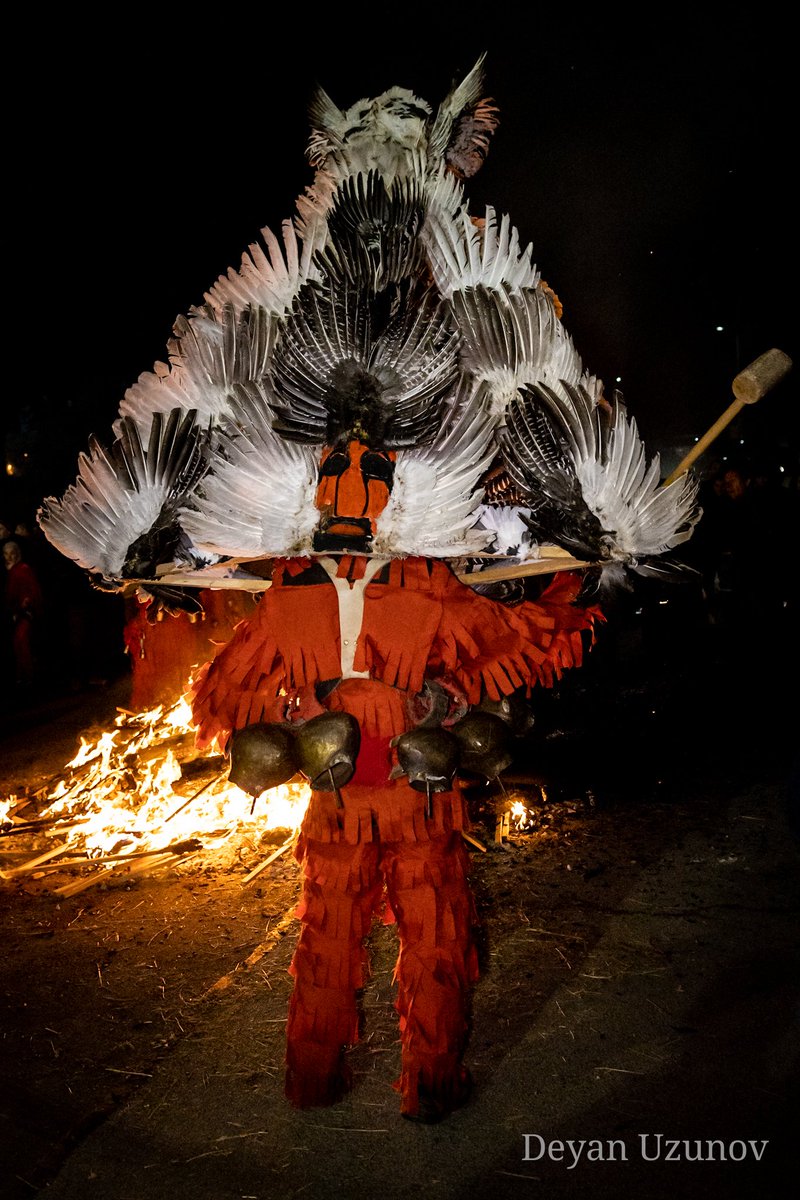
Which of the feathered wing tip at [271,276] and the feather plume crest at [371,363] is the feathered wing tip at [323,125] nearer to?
the feathered wing tip at [271,276]

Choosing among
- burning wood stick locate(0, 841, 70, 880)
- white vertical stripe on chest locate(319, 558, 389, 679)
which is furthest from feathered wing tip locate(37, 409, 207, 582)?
burning wood stick locate(0, 841, 70, 880)

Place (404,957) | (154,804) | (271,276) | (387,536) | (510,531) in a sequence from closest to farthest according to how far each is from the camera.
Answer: (387,536)
(404,957)
(510,531)
(271,276)
(154,804)

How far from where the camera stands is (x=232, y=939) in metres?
3.85

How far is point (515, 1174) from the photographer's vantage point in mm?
2342

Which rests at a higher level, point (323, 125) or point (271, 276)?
point (323, 125)

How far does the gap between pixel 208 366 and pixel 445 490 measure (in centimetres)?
104

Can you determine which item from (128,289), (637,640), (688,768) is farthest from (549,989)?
(128,289)

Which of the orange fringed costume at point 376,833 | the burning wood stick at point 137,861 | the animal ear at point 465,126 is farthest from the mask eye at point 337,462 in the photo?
the burning wood stick at point 137,861

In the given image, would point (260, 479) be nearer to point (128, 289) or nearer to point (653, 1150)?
point (653, 1150)

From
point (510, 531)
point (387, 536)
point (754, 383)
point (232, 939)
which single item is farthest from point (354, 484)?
point (232, 939)

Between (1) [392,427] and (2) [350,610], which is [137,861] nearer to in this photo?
(2) [350,610]

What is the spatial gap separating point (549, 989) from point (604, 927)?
616 mm

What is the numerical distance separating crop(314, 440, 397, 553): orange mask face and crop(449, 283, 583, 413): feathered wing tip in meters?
0.46

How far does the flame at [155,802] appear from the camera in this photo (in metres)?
5.01
